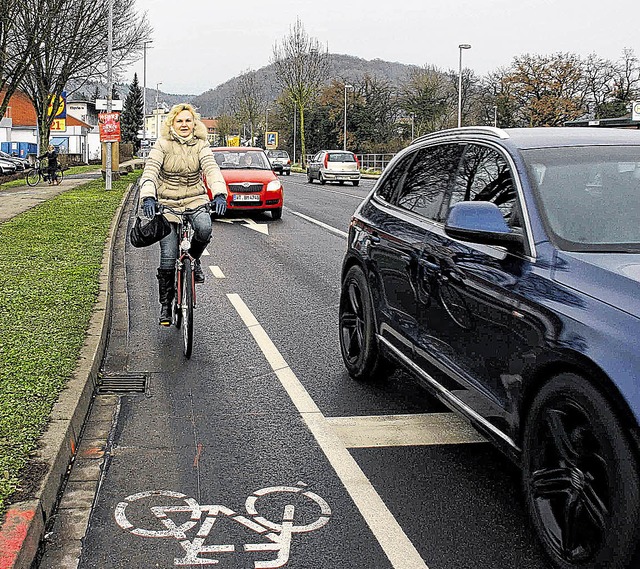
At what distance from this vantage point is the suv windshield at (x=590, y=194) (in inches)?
163

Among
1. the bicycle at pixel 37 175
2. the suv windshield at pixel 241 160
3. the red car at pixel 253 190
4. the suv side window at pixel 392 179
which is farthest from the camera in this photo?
the bicycle at pixel 37 175

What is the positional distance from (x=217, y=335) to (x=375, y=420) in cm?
289

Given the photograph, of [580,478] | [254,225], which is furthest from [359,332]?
[254,225]

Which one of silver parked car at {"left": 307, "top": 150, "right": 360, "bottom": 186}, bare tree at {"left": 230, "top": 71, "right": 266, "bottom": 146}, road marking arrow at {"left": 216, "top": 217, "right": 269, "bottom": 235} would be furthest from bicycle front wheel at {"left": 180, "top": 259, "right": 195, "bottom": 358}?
bare tree at {"left": 230, "top": 71, "right": 266, "bottom": 146}

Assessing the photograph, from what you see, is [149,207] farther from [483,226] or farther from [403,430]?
[483,226]

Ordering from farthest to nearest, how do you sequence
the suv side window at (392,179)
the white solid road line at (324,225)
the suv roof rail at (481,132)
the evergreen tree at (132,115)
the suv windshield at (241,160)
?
the evergreen tree at (132,115), the suv windshield at (241,160), the white solid road line at (324,225), the suv side window at (392,179), the suv roof rail at (481,132)

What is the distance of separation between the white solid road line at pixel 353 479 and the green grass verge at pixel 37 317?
1.52 m

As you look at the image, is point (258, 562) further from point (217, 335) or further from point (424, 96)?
point (424, 96)

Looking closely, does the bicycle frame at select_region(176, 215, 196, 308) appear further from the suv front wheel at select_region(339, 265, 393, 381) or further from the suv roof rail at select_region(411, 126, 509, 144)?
the suv roof rail at select_region(411, 126, 509, 144)

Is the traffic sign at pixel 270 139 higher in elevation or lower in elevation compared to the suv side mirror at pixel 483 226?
higher

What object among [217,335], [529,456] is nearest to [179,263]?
[217,335]

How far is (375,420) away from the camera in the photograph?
5.78m

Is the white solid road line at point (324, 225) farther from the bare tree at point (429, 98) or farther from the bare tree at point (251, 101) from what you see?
the bare tree at point (251, 101)

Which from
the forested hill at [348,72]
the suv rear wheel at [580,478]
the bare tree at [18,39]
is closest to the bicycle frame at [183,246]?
the suv rear wheel at [580,478]
